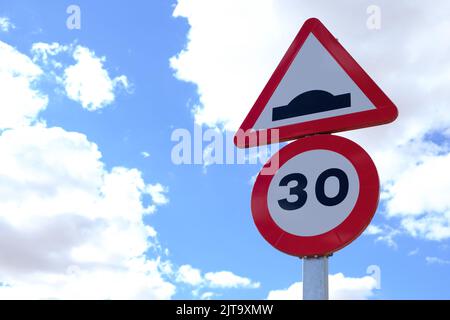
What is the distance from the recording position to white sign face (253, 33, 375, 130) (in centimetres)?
225

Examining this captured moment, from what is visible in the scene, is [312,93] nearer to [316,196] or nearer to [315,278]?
[316,196]

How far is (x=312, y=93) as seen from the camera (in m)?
2.33

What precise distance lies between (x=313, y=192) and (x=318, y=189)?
23 mm

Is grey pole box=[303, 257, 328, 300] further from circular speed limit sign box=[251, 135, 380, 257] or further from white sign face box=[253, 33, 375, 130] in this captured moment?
white sign face box=[253, 33, 375, 130]

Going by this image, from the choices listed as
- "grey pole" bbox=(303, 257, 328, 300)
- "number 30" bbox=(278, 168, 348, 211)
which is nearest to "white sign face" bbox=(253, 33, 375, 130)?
"number 30" bbox=(278, 168, 348, 211)

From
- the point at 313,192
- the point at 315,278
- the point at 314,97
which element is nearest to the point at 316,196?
the point at 313,192

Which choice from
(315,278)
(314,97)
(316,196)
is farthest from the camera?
(314,97)

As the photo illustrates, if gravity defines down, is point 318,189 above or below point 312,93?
below

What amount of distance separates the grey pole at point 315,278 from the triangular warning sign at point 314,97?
0.56 metres

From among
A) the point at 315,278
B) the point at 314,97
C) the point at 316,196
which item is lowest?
the point at 315,278

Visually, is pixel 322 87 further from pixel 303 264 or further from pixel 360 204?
pixel 303 264

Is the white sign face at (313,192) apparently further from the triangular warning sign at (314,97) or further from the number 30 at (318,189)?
the triangular warning sign at (314,97)
